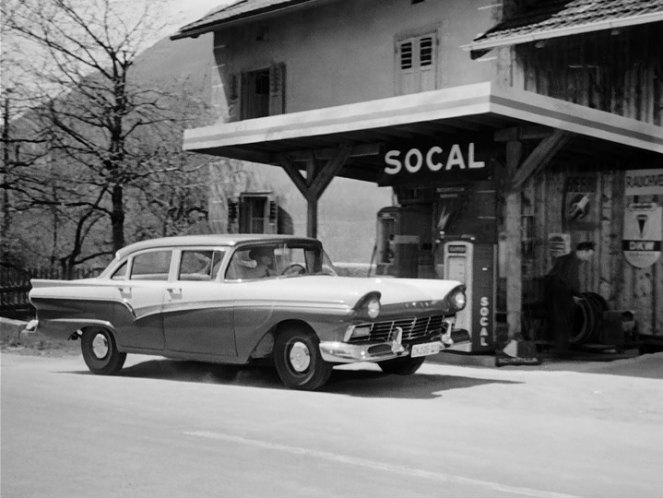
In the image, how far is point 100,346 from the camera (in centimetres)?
1103

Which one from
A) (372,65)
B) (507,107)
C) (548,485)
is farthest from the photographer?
(372,65)

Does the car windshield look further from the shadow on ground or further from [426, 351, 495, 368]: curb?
[426, 351, 495, 368]: curb

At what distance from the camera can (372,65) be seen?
17891 millimetres

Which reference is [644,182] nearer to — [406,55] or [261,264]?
[406,55]

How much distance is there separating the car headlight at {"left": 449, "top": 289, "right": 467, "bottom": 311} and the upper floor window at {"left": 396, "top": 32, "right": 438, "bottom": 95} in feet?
23.7

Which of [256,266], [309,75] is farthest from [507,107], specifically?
[309,75]

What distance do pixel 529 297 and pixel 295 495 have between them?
34.0ft

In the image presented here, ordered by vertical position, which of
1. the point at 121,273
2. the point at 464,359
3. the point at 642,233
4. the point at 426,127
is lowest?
the point at 464,359

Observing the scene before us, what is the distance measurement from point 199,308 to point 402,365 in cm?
230

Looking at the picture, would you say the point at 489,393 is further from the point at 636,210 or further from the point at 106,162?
the point at 106,162

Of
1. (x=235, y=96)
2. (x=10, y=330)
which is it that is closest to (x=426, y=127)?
(x=10, y=330)

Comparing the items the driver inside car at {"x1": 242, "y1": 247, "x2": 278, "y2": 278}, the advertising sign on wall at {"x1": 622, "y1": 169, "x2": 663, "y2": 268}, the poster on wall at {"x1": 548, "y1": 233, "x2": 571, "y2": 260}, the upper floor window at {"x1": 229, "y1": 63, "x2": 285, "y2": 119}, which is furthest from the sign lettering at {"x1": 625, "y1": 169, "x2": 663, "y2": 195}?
the upper floor window at {"x1": 229, "y1": 63, "x2": 285, "y2": 119}

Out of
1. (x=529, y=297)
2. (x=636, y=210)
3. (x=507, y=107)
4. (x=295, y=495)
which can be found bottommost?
(x=295, y=495)

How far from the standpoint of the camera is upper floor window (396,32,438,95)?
660 inches
